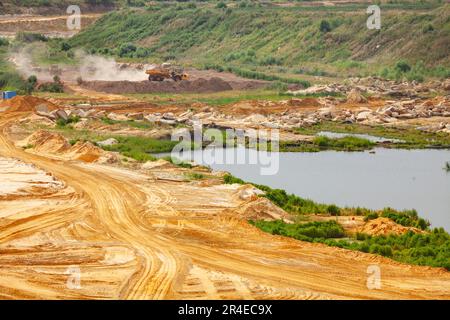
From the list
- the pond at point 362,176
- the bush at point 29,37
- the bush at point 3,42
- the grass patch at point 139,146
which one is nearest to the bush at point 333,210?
the pond at point 362,176

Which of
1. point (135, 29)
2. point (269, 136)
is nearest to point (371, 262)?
point (269, 136)

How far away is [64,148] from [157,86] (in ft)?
96.4

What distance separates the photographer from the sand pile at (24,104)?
167 feet

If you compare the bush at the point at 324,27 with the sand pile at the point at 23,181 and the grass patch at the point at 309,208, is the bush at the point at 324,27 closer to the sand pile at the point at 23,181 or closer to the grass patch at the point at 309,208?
the sand pile at the point at 23,181

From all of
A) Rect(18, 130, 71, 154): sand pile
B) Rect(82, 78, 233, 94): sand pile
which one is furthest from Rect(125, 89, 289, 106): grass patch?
Rect(18, 130, 71, 154): sand pile

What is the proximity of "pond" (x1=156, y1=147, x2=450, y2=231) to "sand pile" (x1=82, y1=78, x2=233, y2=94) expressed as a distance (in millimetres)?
24055

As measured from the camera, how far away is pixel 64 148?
3759 cm

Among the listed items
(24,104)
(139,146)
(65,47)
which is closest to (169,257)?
(139,146)

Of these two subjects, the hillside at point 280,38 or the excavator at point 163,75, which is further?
the hillside at point 280,38

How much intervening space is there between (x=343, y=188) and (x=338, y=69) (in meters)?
46.3

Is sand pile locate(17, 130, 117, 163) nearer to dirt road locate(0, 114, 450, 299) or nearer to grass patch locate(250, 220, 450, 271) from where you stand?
dirt road locate(0, 114, 450, 299)

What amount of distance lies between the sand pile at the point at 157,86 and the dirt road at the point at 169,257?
37662 millimetres

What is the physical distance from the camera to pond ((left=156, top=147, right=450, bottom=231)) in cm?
3034

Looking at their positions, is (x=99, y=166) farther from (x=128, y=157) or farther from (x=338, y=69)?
(x=338, y=69)
